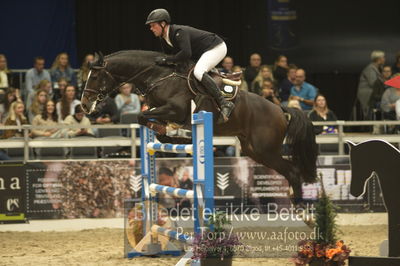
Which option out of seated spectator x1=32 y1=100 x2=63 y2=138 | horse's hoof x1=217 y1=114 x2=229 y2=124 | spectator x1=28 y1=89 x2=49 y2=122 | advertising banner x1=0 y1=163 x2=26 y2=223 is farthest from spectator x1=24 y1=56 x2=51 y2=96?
horse's hoof x1=217 y1=114 x2=229 y2=124

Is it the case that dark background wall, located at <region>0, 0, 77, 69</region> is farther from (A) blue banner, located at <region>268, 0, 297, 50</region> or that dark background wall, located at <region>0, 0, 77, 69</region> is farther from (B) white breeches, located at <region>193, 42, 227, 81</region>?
(B) white breeches, located at <region>193, 42, 227, 81</region>

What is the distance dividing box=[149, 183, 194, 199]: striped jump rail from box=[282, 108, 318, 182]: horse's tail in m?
2.11

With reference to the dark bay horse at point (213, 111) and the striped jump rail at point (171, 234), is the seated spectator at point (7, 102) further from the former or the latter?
the striped jump rail at point (171, 234)

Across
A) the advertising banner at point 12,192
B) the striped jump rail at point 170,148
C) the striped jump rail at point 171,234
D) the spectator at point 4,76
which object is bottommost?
the striped jump rail at point 171,234

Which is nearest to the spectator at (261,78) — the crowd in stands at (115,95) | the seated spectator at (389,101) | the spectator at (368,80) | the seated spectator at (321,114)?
the crowd in stands at (115,95)

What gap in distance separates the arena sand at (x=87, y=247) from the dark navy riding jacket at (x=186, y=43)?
210 centimetres

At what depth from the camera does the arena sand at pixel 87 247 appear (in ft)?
23.6

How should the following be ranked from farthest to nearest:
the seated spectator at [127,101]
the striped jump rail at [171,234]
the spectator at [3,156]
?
the seated spectator at [127,101], the spectator at [3,156], the striped jump rail at [171,234]

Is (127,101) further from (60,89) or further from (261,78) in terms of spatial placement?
(261,78)

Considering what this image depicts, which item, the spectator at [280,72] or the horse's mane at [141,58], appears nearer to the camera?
the horse's mane at [141,58]

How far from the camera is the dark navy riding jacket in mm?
7590

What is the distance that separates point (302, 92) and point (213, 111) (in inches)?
147

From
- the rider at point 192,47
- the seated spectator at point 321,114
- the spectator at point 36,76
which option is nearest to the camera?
the rider at point 192,47

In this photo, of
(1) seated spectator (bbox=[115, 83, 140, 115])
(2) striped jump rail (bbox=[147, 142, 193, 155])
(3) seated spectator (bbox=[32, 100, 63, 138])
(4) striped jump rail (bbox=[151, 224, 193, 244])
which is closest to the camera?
(4) striped jump rail (bbox=[151, 224, 193, 244])
